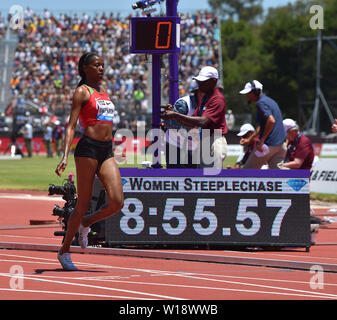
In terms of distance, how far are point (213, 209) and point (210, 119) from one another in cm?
111

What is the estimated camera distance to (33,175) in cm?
3225

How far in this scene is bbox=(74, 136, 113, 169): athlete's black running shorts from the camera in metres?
9.80

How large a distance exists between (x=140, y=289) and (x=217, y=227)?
11.5ft

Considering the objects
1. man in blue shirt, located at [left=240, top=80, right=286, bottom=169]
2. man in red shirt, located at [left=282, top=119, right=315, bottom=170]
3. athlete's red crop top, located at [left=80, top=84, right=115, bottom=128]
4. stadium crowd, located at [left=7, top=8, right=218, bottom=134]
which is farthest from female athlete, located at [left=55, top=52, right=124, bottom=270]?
stadium crowd, located at [left=7, top=8, right=218, bottom=134]

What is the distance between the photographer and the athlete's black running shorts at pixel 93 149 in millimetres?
9797

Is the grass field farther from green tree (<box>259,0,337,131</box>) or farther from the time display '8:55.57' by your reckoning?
green tree (<box>259,0,337,131</box>)

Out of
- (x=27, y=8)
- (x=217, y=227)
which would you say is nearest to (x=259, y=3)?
(x=27, y=8)

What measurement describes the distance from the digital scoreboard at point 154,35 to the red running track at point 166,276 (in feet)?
9.59

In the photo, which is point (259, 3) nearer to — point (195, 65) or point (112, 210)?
point (195, 65)

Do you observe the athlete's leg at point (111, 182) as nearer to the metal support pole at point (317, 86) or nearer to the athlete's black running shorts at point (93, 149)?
the athlete's black running shorts at point (93, 149)

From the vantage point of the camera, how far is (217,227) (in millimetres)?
11836

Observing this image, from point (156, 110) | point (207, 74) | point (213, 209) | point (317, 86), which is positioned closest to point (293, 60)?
point (317, 86)

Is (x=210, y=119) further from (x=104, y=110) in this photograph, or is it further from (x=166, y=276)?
(x=166, y=276)

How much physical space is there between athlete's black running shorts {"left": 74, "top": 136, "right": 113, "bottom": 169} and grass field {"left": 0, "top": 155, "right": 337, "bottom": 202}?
407 inches
